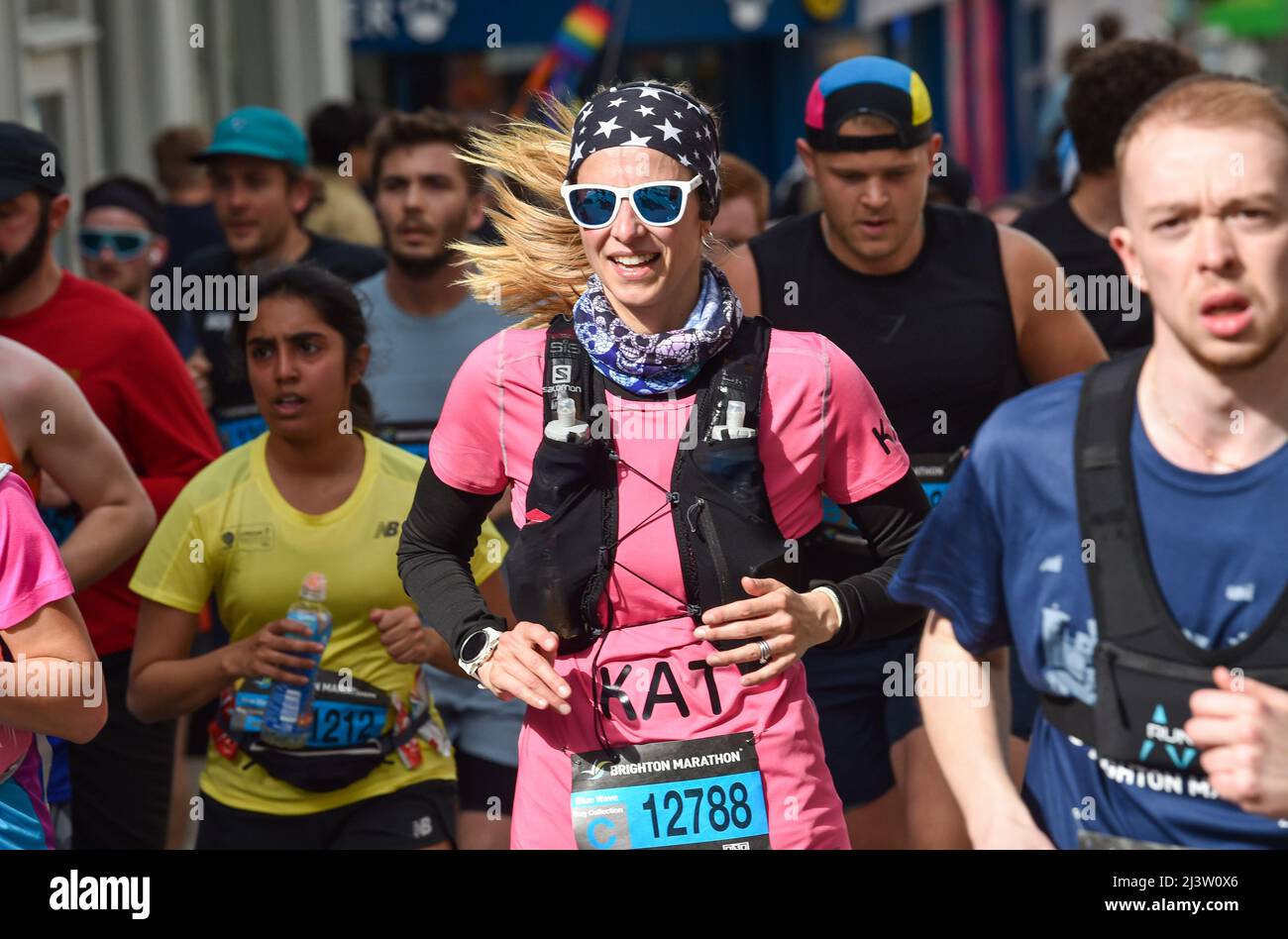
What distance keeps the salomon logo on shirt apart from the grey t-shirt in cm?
343

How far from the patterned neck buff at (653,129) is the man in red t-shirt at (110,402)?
1981 mm

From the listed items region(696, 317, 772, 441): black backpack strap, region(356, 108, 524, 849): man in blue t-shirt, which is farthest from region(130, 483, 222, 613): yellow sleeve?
region(696, 317, 772, 441): black backpack strap

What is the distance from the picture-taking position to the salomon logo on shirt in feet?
8.78

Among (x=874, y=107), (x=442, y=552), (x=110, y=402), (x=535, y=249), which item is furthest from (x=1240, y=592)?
(x=110, y=402)

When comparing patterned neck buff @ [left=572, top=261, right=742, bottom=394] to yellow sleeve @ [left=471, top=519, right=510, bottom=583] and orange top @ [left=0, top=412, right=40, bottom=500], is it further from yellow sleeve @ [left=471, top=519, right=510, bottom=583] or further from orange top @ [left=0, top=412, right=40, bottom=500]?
yellow sleeve @ [left=471, top=519, right=510, bottom=583]

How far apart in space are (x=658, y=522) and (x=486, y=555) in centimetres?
140

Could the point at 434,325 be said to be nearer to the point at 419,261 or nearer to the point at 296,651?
the point at 419,261

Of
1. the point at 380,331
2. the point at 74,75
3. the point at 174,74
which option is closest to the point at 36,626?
the point at 380,331

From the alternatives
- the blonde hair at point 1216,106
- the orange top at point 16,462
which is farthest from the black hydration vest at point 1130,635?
the orange top at point 16,462

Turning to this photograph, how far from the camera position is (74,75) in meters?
12.7

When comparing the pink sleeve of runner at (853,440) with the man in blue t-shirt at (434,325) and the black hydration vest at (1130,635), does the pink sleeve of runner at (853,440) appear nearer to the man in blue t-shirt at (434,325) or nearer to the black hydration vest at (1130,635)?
the black hydration vest at (1130,635)
